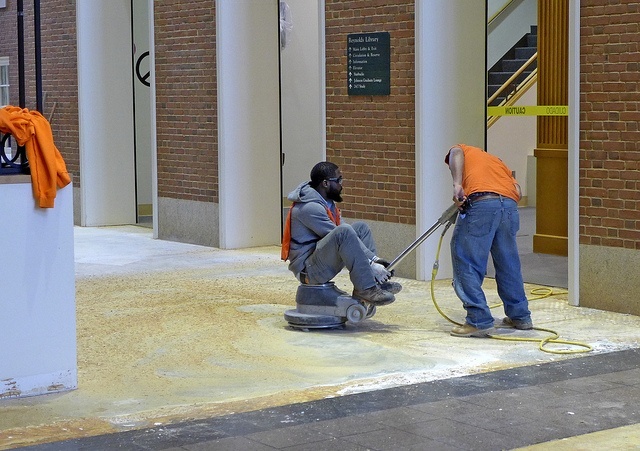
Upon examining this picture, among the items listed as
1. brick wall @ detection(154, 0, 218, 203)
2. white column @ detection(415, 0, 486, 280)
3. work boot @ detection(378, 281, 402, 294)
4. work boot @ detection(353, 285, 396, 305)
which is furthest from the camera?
brick wall @ detection(154, 0, 218, 203)

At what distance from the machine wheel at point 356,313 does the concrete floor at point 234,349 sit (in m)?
0.12

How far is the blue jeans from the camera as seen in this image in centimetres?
856

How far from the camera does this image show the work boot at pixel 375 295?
866cm

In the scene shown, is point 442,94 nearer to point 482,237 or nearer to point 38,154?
point 482,237

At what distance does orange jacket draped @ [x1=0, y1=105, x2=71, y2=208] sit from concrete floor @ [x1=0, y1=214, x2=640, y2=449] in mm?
1221

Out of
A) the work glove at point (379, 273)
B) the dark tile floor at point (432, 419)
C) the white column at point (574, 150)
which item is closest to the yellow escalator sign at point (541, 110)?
the white column at point (574, 150)

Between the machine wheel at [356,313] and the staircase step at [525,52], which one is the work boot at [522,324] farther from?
the staircase step at [525,52]

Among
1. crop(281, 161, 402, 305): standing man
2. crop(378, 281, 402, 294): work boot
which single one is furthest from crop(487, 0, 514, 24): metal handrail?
crop(378, 281, 402, 294): work boot

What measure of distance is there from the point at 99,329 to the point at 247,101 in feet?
18.7

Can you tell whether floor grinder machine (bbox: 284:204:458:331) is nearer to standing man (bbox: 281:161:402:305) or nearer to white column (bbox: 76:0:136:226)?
standing man (bbox: 281:161:402:305)

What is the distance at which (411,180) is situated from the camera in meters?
11.5

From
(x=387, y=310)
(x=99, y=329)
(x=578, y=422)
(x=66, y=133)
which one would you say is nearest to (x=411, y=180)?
(x=387, y=310)

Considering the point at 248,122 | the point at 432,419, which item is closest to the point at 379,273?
the point at 432,419

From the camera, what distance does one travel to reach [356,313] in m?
8.77
